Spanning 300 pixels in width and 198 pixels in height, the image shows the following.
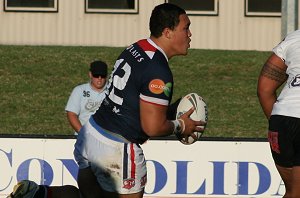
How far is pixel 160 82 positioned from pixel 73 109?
5.25m

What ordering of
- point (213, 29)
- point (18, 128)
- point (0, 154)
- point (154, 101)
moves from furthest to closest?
point (213, 29) → point (18, 128) → point (0, 154) → point (154, 101)

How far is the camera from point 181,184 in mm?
11133

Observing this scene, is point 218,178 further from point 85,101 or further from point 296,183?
point 296,183

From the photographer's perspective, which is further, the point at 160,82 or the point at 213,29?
the point at 213,29

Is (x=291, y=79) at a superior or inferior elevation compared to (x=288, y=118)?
superior

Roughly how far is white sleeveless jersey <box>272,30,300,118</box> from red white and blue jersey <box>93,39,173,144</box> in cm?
107

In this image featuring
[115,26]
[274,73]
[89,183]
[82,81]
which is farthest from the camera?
[115,26]

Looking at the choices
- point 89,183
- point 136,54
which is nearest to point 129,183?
point 89,183

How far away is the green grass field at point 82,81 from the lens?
1714 cm

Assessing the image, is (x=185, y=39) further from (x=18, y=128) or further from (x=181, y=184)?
(x=18, y=128)

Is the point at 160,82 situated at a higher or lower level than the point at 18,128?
higher

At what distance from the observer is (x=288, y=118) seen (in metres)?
6.97

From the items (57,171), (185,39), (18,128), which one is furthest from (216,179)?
(18,128)

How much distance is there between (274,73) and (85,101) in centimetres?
444
